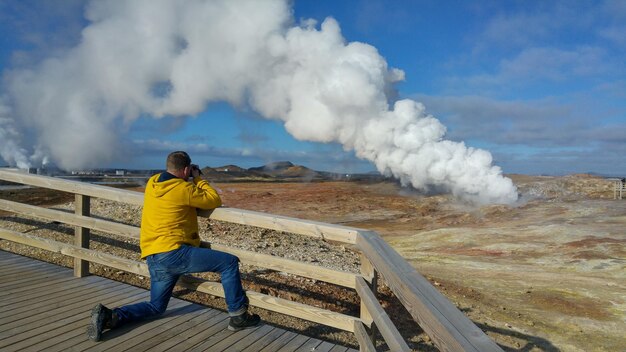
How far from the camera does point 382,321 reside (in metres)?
3.08

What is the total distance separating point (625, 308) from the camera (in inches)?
408

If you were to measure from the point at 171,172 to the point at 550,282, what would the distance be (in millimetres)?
11763

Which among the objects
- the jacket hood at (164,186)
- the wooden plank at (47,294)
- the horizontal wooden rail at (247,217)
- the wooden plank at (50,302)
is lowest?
the wooden plank at (50,302)

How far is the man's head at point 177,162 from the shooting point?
14.0ft

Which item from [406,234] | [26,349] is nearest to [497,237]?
[406,234]

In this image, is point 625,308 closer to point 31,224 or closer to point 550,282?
point 550,282

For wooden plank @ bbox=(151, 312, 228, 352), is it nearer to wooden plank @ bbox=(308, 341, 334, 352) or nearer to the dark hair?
wooden plank @ bbox=(308, 341, 334, 352)

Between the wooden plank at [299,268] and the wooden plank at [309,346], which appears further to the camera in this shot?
the wooden plank at [299,268]

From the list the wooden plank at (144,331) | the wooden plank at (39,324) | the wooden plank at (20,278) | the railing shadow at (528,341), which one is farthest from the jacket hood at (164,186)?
the railing shadow at (528,341)

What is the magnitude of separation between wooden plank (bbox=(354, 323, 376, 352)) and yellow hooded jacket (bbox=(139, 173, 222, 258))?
179 centimetres

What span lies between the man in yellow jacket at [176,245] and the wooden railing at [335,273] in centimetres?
32

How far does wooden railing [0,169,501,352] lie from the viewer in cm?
200

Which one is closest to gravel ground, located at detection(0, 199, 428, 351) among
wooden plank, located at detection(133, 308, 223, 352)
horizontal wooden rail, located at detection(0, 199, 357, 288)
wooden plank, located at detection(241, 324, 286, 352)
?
horizontal wooden rail, located at detection(0, 199, 357, 288)

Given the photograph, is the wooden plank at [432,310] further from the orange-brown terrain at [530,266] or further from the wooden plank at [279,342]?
the orange-brown terrain at [530,266]
